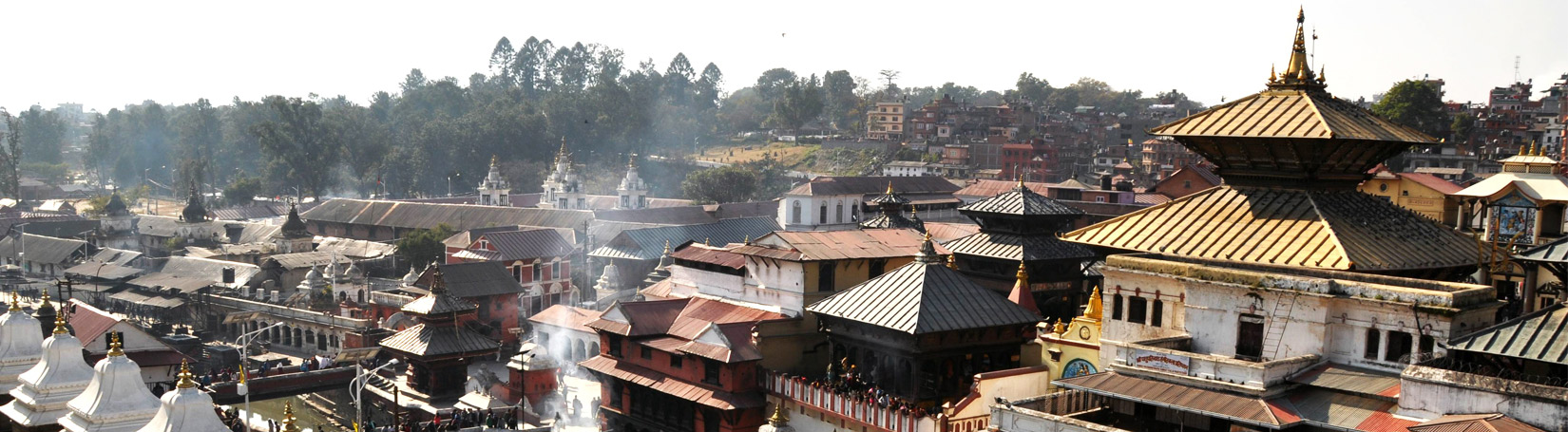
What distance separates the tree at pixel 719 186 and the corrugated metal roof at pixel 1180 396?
73576mm

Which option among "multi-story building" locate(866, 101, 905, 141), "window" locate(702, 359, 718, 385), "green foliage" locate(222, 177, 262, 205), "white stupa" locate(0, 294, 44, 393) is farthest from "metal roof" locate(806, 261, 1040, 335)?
"multi-story building" locate(866, 101, 905, 141)

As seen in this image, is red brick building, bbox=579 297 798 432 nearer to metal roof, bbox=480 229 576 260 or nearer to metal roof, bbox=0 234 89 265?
metal roof, bbox=480 229 576 260

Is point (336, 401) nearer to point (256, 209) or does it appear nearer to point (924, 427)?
point (924, 427)

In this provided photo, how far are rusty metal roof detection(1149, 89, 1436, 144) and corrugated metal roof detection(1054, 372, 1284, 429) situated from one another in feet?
14.6

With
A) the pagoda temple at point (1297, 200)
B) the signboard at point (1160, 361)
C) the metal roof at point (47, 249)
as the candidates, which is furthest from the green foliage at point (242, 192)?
the signboard at point (1160, 361)

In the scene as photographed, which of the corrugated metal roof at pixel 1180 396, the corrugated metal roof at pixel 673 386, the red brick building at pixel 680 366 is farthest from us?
the red brick building at pixel 680 366

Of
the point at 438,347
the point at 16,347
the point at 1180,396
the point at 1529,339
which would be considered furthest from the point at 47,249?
the point at 1529,339

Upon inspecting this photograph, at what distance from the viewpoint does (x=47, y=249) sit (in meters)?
70.9

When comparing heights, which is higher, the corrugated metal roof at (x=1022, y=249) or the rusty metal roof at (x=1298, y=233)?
the rusty metal roof at (x=1298, y=233)

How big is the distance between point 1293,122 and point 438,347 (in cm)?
2283

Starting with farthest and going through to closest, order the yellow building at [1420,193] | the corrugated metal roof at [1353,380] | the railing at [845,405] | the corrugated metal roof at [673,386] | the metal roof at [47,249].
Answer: the metal roof at [47,249], the yellow building at [1420,193], the corrugated metal roof at [673,386], the railing at [845,405], the corrugated metal roof at [1353,380]

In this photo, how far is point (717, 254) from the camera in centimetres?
3403

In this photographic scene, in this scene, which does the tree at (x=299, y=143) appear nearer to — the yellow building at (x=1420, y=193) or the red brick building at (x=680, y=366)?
the red brick building at (x=680, y=366)

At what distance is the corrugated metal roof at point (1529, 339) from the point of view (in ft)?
55.0
